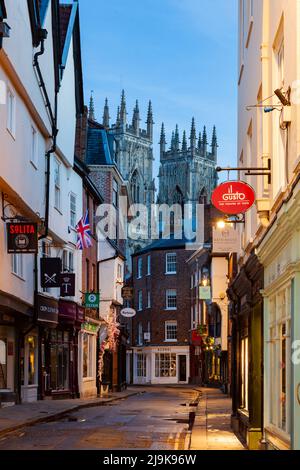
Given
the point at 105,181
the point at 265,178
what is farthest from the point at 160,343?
the point at 265,178

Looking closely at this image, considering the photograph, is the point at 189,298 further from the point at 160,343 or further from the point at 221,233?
the point at 221,233

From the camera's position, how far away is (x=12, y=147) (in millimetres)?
24203

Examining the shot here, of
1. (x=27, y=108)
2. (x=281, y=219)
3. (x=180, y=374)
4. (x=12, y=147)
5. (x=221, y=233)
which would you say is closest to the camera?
(x=281, y=219)

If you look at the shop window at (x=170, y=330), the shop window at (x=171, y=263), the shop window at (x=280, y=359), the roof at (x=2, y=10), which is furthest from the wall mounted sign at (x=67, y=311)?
the shop window at (x=170, y=330)

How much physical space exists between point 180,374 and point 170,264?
1060 centimetres

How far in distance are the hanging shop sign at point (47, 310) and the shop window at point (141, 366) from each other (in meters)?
52.9

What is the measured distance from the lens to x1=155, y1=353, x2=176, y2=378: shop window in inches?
3327

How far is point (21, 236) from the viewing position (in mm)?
23484

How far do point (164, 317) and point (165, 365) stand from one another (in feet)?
16.0

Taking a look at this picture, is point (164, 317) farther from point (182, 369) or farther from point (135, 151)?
point (135, 151)

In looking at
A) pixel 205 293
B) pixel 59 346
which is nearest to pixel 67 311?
pixel 59 346

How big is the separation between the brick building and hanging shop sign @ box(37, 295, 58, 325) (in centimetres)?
5034

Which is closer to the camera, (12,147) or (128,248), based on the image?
(12,147)

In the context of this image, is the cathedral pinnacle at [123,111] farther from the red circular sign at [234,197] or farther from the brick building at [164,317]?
the red circular sign at [234,197]
